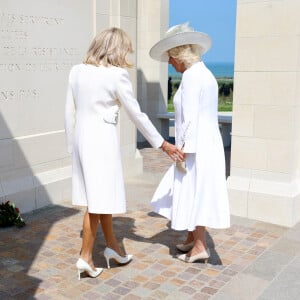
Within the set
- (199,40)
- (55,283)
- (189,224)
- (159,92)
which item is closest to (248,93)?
(199,40)

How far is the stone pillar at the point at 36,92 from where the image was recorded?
5.63 m

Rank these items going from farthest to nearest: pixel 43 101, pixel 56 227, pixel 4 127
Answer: pixel 43 101 < pixel 4 127 < pixel 56 227

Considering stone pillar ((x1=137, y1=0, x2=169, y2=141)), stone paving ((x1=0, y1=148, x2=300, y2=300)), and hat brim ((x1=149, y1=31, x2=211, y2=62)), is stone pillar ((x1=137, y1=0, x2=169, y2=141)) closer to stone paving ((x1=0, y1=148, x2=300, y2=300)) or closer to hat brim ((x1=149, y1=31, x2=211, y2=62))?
stone paving ((x1=0, y1=148, x2=300, y2=300))

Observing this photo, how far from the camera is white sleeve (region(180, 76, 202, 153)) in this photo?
152 inches

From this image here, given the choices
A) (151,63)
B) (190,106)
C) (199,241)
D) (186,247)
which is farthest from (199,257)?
(151,63)

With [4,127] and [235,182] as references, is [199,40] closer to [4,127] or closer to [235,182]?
[235,182]

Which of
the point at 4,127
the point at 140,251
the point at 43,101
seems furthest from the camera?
the point at 43,101

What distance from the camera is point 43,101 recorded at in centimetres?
613

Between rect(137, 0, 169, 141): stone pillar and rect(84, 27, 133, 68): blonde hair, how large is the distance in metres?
7.78

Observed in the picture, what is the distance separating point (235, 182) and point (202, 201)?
71.1 inches

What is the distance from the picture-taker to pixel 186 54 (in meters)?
4.03

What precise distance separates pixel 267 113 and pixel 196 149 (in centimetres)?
175

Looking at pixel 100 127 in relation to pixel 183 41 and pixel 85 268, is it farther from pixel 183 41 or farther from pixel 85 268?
pixel 85 268

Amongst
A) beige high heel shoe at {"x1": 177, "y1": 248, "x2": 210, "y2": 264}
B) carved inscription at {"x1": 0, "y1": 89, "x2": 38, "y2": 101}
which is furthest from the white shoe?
carved inscription at {"x1": 0, "y1": 89, "x2": 38, "y2": 101}
